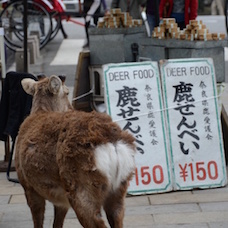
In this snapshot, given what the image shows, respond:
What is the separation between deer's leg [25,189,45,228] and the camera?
567cm

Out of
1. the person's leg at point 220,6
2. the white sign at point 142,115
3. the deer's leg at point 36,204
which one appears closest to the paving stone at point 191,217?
the white sign at point 142,115

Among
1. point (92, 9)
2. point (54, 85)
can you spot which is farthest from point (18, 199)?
point (92, 9)

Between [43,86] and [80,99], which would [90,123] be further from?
[80,99]

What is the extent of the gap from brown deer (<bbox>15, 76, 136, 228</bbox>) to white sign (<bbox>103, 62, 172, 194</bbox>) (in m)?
1.71

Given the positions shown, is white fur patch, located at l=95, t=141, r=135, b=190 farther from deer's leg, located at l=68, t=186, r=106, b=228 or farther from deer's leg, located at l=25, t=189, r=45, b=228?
deer's leg, located at l=25, t=189, r=45, b=228

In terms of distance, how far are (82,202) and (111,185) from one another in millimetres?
230

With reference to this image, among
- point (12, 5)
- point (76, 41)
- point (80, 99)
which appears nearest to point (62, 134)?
point (80, 99)

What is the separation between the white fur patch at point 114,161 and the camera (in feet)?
15.8

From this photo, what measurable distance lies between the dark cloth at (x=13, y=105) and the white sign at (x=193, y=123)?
5.10 ft

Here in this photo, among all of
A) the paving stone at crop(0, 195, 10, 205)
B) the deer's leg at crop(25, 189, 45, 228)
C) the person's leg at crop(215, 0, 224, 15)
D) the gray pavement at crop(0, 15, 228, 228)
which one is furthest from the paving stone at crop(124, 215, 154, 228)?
the person's leg at crop(215, 0, 224, 15)

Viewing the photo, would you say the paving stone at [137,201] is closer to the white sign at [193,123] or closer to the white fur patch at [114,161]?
the white sign at [193,123]

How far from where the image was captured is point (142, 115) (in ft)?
24.1

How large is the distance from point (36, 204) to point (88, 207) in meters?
0.94

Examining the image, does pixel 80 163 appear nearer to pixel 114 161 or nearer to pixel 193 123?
pixel 114 161
